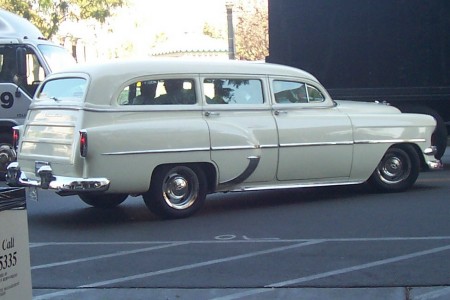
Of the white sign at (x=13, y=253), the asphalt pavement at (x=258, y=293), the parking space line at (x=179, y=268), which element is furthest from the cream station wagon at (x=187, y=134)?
the white sign at (x=13, y=253)

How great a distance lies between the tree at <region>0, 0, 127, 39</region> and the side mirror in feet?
42.4

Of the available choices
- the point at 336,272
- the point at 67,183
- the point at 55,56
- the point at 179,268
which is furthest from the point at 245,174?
the point at 55,56

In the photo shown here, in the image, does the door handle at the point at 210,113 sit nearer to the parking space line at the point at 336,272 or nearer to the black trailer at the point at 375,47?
the parking space line at the point at 336,272

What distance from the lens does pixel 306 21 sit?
14.8m

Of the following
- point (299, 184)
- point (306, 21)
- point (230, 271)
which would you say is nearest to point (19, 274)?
point (230, 271)

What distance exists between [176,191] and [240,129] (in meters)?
1.10

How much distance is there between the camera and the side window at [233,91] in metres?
9.98

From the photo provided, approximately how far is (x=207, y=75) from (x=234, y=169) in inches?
47.2

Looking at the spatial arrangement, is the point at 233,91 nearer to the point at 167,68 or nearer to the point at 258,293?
the point at 167,68

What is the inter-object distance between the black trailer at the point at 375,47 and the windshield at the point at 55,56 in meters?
3.83

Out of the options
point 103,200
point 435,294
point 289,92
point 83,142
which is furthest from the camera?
point 289,92

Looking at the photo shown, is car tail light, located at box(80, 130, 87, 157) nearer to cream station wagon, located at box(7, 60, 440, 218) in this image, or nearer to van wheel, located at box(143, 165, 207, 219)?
cream station wagon, located at box(7, 60, 440, 218)

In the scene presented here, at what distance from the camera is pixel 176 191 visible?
31.6 ft

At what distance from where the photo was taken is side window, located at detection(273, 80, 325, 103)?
1048cm
